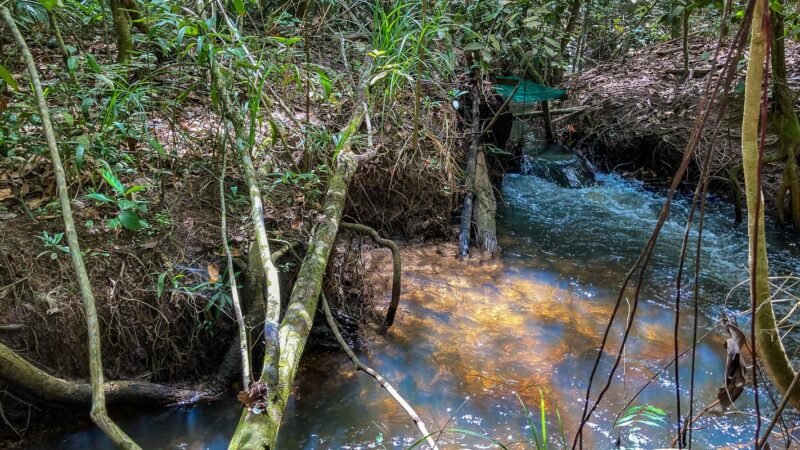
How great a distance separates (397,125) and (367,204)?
0.61 metres

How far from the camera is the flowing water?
2322mm

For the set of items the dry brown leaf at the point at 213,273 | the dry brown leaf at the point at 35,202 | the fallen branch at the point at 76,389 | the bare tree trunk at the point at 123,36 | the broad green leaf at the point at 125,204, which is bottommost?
the fallen branch at the point at 76,389

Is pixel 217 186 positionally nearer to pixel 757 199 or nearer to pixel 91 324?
pixel 91 324

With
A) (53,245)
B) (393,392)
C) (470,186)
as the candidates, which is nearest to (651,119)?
(470,186)

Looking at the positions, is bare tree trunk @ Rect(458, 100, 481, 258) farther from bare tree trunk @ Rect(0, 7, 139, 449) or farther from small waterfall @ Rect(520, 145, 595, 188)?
bare tree trunk @ Rect(0, 7, 139, 449)

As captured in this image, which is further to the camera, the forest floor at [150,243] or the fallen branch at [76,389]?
the forest floor at [150,243]

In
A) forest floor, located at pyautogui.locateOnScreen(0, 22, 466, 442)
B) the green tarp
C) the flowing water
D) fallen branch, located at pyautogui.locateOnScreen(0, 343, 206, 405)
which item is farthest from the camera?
the green tarp

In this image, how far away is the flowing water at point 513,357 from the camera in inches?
91.4

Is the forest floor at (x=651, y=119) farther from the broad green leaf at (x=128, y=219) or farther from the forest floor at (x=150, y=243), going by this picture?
the broad green leaf at (x=128, y=219)

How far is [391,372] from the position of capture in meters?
2.73

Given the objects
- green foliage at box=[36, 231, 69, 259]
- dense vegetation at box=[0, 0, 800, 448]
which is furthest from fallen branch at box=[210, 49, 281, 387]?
green foliage at box=[36, 231, 69, 259]

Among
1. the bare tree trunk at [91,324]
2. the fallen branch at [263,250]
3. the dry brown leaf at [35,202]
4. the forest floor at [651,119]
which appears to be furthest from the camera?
the forest floor at [651,119]

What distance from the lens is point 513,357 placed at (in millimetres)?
2852

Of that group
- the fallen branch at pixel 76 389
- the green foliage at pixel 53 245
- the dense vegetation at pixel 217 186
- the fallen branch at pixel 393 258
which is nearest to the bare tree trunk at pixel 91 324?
the dense vegetation at pixel 217 186
